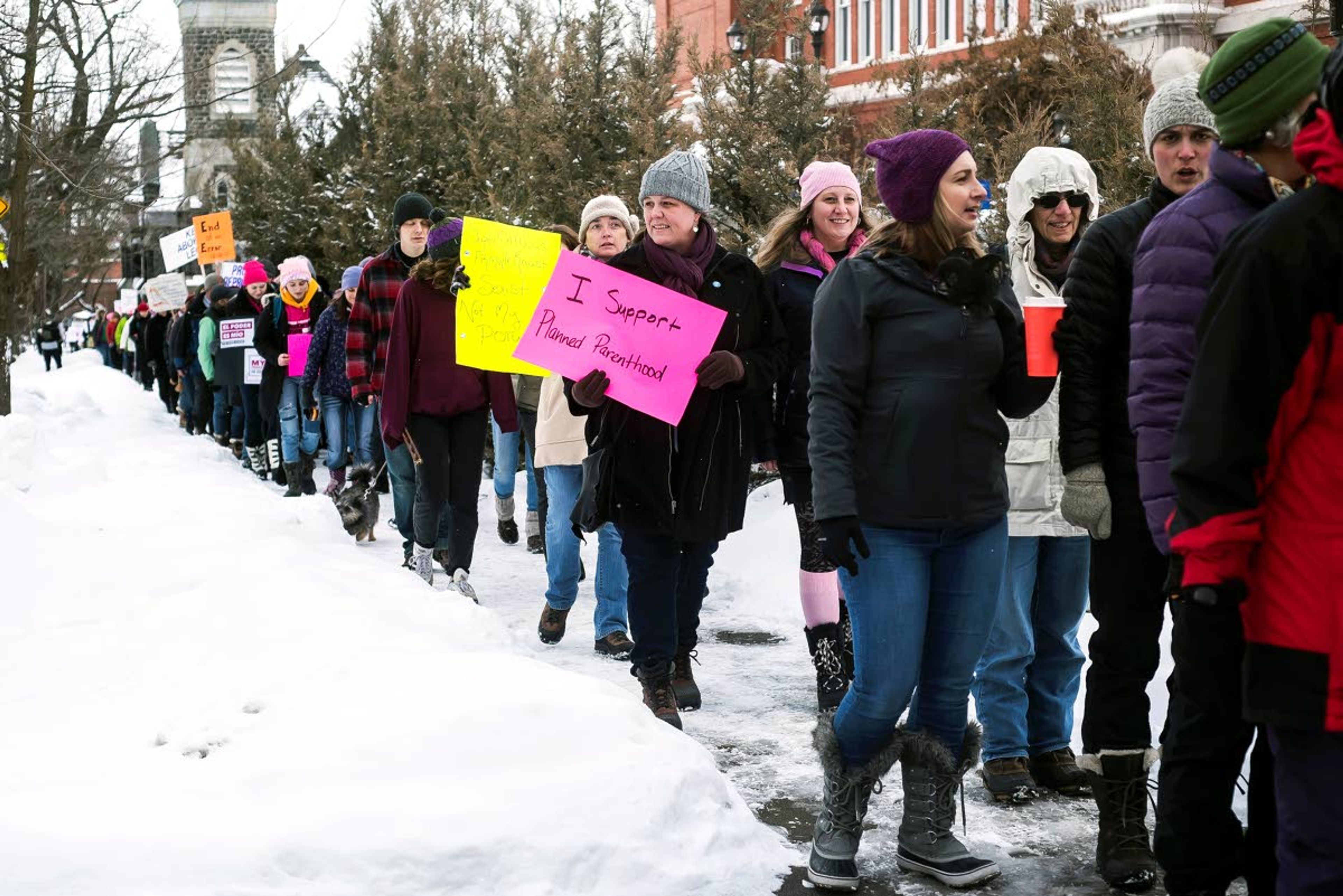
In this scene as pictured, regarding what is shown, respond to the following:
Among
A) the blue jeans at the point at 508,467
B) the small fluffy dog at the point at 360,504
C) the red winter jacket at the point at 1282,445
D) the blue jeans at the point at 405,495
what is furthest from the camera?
the small fluffy dog at the point at 360,504

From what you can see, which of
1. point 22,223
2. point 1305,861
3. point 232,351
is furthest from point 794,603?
point 22,223

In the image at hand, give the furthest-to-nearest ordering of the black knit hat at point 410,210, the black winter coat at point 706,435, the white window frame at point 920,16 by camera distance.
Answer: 1. the white window frame at point 920,16
2. the black knit hat at point 410,210
3. the black winter coat at point 706,435

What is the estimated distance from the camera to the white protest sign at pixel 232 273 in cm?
1927

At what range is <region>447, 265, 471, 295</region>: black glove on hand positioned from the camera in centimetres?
730

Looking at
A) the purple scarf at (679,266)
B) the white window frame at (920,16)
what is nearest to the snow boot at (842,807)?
the purple scarf at (679,266)

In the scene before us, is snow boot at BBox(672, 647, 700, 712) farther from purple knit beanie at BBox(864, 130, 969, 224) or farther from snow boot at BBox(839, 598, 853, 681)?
purple knit beanie at BBox(864, 130, 969, 224)

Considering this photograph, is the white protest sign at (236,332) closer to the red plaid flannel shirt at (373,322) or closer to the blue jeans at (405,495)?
the red plaid flannel shirt at (373,322)

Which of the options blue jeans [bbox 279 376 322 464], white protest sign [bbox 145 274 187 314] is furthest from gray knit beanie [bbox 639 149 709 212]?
white protest sign [bbox 145 274 187 314]

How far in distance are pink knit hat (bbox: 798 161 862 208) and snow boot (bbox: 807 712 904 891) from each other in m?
2.47

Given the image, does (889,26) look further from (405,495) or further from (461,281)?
(461,281)

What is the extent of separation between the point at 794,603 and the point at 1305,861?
20.5 feet

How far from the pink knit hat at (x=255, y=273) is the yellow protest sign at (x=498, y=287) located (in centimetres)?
885

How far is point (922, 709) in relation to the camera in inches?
171

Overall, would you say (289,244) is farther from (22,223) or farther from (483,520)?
(483,520)
